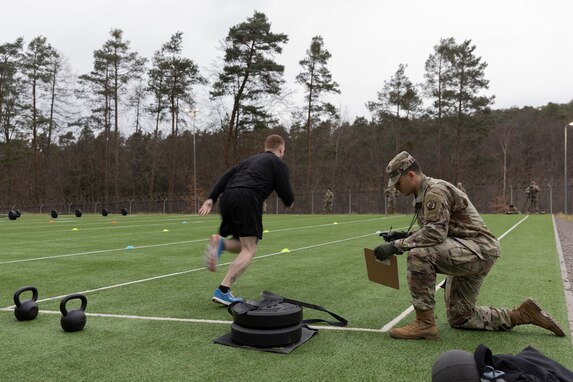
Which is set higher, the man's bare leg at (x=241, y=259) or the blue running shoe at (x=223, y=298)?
the man's bare leg at (x=241, y=259)

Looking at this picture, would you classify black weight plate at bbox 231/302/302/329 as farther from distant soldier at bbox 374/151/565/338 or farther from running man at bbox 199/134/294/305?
running man at bbox 199/134/294/305

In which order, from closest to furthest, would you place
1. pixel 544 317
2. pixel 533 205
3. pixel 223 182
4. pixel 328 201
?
pixel 544 317, pixel 223 182, pixel 533 205, pixel 328 201

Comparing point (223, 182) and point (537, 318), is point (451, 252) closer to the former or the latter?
point (537, 318)

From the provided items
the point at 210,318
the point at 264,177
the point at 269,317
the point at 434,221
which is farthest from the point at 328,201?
the point at 269,317

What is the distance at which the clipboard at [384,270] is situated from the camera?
159 inches

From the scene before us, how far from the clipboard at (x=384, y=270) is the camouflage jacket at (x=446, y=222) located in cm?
21

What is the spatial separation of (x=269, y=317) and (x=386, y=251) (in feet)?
3.69

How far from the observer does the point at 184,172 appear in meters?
53.3

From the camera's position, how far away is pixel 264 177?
525cm

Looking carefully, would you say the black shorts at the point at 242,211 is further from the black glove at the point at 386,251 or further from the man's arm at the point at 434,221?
the man's arm at the point at 434,221

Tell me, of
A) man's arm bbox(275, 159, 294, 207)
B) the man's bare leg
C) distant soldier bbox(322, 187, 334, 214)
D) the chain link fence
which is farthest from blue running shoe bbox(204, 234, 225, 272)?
the chain link fence

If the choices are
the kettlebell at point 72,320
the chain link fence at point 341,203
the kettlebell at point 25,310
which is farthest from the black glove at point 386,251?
the chain link fence at point 341,203

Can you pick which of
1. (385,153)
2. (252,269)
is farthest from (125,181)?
(252,269)

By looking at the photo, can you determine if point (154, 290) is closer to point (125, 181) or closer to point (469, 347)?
point (469, 347)
